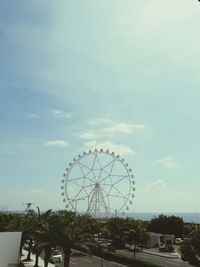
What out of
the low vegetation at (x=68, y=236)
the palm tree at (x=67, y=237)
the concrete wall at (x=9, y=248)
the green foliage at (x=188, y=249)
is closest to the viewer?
the green foliage at (x=188, y=249)

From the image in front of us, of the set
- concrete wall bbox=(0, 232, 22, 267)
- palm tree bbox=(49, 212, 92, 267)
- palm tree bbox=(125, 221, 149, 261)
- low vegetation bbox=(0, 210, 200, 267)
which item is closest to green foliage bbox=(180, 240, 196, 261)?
low vegetation bbox=(0, 210, 200, 267)

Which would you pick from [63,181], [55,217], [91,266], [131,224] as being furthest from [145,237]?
[55,217]

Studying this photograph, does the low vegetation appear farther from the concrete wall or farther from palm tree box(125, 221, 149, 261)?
the concrete wall

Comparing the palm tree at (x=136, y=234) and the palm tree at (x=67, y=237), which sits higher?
the palm tree at (x=136, y=234)

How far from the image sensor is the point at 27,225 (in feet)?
171

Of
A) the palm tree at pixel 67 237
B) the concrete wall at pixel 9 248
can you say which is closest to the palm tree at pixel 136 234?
the palm tree at pixel 67 237

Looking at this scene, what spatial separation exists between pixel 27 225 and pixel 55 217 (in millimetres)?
13835

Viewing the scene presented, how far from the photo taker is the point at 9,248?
133 ft

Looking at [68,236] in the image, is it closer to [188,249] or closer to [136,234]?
[188,249]

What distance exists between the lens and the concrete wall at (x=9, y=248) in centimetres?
4012

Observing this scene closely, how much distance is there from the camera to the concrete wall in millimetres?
40125

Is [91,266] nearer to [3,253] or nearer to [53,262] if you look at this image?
[53,262]

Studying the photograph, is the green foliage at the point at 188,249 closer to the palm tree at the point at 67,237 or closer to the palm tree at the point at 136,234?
the palm tree at the point at 67,237

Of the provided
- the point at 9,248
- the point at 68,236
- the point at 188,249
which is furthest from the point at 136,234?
the point at 188,249
